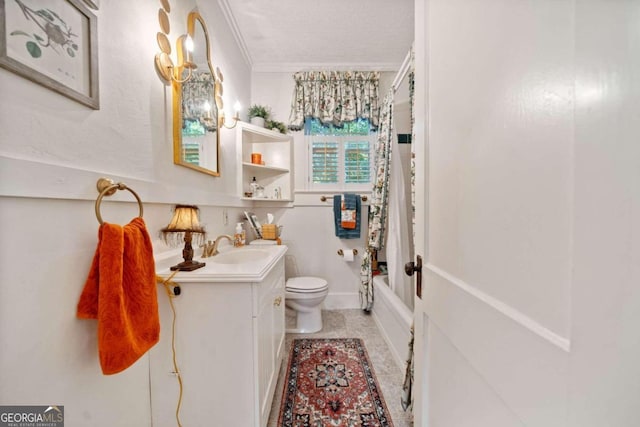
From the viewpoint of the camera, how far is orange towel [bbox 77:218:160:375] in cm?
72

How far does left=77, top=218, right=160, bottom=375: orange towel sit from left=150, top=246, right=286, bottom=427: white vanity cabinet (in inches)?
8.2

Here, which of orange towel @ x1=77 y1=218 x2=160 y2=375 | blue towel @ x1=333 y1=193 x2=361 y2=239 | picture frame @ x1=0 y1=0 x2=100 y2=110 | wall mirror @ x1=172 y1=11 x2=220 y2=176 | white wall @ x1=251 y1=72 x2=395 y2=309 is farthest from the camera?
white wall @ x1=251 y1=72 x2=395 y2=309

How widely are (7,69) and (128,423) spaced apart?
4.00ft

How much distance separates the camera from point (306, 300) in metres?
2.11

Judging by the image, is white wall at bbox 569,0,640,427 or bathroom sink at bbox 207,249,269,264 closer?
white wall at bbox 569,0,640,427

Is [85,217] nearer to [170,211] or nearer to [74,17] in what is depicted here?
[170,211]

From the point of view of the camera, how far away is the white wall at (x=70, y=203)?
60cm

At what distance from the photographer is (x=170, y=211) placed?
1252 mm

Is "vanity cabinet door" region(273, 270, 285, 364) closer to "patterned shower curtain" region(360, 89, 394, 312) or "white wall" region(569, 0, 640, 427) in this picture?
"patterned shower curtain" region(360, 89, 394, 312)

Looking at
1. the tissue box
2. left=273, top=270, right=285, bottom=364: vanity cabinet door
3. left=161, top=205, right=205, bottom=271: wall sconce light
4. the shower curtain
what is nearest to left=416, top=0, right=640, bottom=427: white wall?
left=273, top=270, right=285, bottom=364: vanity cabinet door

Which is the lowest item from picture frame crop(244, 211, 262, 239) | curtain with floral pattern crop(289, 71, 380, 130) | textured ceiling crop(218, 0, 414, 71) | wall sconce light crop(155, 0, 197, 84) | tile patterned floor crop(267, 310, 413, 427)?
tile patterned floor crop(267, 310, 413, 427)

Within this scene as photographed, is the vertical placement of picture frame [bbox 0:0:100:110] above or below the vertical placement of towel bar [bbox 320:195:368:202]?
above

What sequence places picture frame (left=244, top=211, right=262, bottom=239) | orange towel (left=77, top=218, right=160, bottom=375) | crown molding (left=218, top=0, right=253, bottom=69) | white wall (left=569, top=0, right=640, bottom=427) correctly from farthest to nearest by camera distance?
picture frame (left=244, top=211, right=262, bottom=239), crown molding (left=218, top=0, right=253, bottom=69), orange towel (left=77, top=218, right=160, bottom=375), white wall (left=569, top=0, right=640, bottom=427)

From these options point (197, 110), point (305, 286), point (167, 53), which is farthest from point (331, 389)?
point (167, 53)
